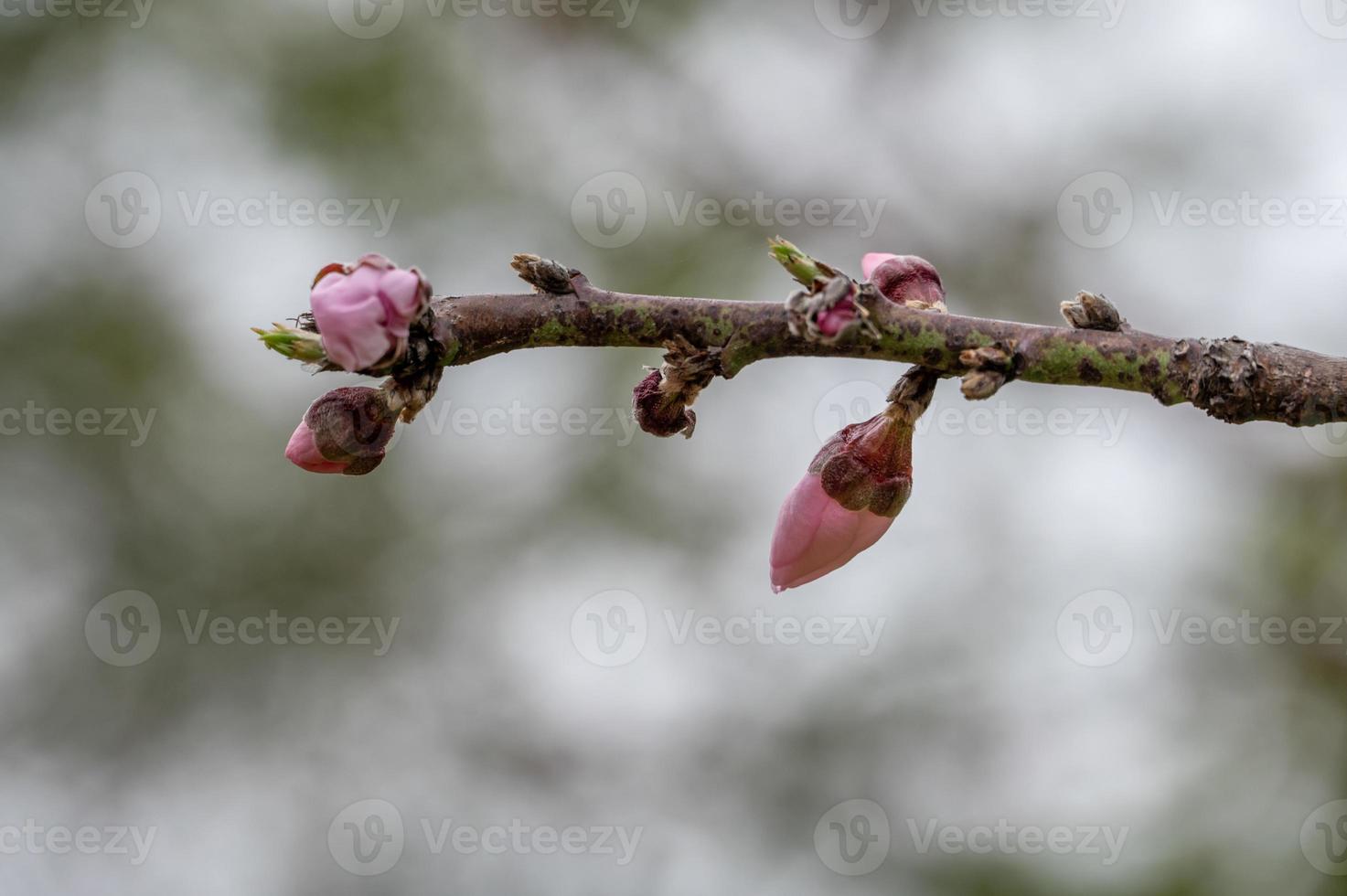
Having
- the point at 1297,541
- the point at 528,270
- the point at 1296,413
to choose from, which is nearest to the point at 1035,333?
the point at 1296,413

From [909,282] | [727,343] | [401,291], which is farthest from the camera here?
[909,282]

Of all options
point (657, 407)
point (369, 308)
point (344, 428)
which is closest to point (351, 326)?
point (369, 308)

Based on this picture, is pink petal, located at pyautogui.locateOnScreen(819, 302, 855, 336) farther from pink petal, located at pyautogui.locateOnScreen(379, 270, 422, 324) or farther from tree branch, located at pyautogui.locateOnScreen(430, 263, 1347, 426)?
pink petal, located at pyautogui.locateOnScreen(379, 270, 422, 324)

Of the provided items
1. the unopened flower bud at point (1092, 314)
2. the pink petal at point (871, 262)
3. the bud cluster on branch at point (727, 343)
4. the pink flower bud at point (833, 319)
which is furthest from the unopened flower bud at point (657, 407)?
the unopened flower bud at point (1092, 314)

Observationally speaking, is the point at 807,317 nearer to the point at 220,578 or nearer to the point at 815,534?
the point at 815,534

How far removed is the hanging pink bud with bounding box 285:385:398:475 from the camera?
3.75 feet

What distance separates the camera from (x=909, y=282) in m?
1.22

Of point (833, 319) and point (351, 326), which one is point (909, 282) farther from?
point (351, 326)

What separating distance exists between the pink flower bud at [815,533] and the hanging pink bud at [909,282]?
0.77 ft

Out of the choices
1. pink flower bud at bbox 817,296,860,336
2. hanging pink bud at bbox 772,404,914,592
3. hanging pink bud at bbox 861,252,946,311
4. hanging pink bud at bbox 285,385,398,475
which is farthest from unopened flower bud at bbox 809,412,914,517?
hanging pink bud at bbox 285,385,398,475

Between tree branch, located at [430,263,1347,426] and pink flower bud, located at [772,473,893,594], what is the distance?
0.25m

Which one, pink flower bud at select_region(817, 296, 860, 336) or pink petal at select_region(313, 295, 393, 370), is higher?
pink flower bud at select_region(817, 296, 860, 336)

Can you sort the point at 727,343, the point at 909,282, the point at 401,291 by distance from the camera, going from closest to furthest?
the point at 401,291, the point at 727,343, the point at 909,282

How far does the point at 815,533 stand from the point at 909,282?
313 mm
